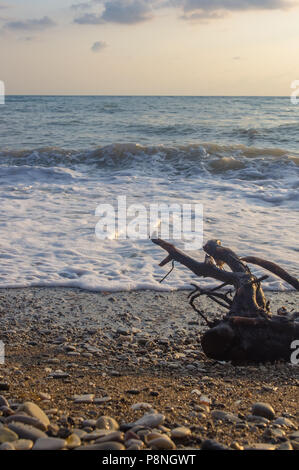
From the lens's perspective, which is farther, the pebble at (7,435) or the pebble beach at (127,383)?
the pebble beach at (127,383)

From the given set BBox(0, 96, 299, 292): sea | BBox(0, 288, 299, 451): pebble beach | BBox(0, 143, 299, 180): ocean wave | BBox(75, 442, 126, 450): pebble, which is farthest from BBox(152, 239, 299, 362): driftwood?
BBox(0, 143, 299, 180): ocean wave

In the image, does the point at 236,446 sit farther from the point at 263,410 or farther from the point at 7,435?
the point at 7,435

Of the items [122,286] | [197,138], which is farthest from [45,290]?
[197,138]

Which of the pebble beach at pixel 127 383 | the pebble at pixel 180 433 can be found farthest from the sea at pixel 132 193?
the pebble at pixel 180 433

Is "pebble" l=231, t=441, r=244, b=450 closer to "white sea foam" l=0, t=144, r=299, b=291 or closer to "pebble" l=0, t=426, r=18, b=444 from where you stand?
"pebble" l=0, t=426, r=18, b=444

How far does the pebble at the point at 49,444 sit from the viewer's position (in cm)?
197

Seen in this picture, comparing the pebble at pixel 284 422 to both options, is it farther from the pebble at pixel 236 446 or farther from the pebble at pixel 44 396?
the pebble at pixel 44 396

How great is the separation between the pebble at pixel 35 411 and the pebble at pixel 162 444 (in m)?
0.48

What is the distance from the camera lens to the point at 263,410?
2512 millimetres

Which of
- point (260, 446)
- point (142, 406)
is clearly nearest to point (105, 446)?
point (142, 406)

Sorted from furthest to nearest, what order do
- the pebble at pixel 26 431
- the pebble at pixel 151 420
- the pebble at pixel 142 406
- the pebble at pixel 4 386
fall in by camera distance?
the pebble at pixel 4 386
the pebble at pixel 142 406
the pebble at pixel 151 420
the pebble at pixel 26 431

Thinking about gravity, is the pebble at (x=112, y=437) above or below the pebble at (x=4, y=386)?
above

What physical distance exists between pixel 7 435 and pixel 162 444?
25.5 inches

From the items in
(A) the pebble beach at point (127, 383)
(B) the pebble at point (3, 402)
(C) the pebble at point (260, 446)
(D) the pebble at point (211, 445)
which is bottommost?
(A) the pebble beach at point (127, 383)
